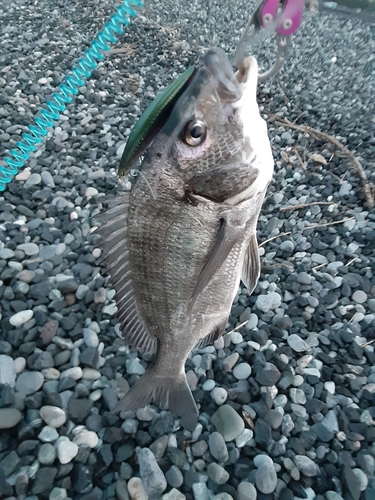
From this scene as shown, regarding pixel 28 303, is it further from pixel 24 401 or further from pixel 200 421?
pixel 200 421

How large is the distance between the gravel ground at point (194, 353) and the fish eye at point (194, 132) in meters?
0.52

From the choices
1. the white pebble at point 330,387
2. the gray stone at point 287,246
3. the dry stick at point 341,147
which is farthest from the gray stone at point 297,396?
the dry stick at point 341,147

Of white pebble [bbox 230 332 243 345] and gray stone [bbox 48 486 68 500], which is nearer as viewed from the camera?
gray stone [bbox 48 486 68 500]

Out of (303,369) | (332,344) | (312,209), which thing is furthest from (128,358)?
(312,209)

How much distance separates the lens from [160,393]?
154 centimetres

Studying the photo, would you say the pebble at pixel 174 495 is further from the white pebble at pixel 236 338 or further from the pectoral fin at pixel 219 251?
the pectoral fin at pixel 219 251

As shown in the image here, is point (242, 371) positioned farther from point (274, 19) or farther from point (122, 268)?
point (274, 19)

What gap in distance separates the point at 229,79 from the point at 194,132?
148mm

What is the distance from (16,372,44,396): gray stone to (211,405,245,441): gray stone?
859 millimetres

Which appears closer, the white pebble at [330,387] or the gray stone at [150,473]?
the gray stone at [150,473]

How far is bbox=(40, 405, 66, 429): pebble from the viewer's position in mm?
1941

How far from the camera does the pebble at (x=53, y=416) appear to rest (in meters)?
1.94

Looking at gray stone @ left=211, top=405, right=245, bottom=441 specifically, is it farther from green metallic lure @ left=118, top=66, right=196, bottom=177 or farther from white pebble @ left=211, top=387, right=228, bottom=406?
green metallic lure @ left=118, top=66, right=196, bottom=177

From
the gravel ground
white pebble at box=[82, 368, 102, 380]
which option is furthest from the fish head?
white pebble at box=[82, 368, 102, 380]
